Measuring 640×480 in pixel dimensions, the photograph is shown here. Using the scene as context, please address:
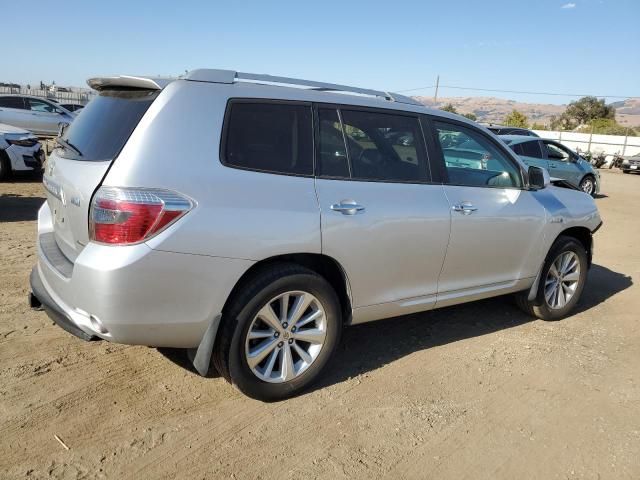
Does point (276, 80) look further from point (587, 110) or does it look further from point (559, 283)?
point (587, 110)

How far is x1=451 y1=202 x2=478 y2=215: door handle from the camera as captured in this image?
3812 mm

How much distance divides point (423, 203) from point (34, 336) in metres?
2.88

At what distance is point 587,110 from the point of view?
6303 centimetres

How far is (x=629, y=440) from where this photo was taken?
3.11 m

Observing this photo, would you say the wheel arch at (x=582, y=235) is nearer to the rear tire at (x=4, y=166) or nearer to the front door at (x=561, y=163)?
the front door at (x=561, y=163)

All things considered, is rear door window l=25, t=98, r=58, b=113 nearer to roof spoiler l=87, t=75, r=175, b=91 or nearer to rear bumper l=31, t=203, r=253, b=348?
roof spoiler l=87, t=75, r=175, b=91

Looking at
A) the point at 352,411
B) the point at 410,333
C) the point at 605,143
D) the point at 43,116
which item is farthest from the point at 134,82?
the point at 605,143

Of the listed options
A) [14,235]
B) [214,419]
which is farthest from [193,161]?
[14,235]

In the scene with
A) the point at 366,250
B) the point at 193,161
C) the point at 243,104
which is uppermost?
the point at 243,104

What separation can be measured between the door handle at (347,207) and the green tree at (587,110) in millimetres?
67585

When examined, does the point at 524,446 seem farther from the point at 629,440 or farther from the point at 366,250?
the point at 366,250

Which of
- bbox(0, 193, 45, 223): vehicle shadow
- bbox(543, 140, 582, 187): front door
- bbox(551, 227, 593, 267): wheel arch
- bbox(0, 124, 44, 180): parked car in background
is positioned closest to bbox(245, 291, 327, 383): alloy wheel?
bbox(551, 227, 593, 267): wheel arch

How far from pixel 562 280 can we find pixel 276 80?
3245 millimetres

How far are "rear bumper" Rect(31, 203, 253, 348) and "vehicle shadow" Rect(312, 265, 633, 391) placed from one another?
1048 mm
